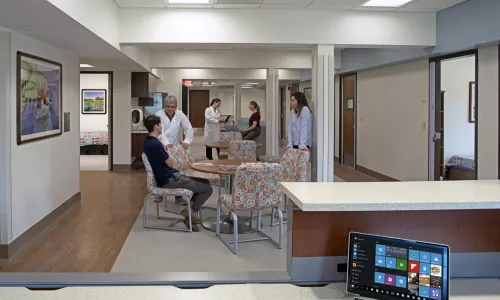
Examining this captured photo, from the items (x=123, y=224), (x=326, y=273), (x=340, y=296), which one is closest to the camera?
(x=340, y=296)

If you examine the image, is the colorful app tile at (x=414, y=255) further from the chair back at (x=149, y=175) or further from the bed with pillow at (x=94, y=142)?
the bed with pillow at (x=94, y=142)

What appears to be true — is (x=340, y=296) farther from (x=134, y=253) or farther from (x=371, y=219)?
(x=134, y=253)

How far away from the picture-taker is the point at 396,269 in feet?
5.56

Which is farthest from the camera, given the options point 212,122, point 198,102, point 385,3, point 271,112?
point 198,102

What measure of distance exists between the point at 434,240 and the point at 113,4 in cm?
523

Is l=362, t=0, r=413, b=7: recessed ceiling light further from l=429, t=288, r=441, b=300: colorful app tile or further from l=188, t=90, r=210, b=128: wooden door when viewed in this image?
l=188, t=90, r=210, b=128: wooden door

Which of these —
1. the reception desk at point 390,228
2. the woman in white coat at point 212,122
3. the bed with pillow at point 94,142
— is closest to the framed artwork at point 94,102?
the bed with pillow at point 94,142

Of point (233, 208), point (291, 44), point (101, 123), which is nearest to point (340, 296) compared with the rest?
point (233, 208)

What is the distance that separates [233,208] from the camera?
4.71m

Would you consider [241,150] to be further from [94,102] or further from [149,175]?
[94,102]

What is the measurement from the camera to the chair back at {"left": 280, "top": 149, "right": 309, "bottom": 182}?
5.86 meters

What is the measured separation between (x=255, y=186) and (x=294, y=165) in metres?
1.43

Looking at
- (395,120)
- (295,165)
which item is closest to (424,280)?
(295,165)

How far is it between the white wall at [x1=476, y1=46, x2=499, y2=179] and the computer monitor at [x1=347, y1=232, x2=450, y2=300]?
487 centimetres
